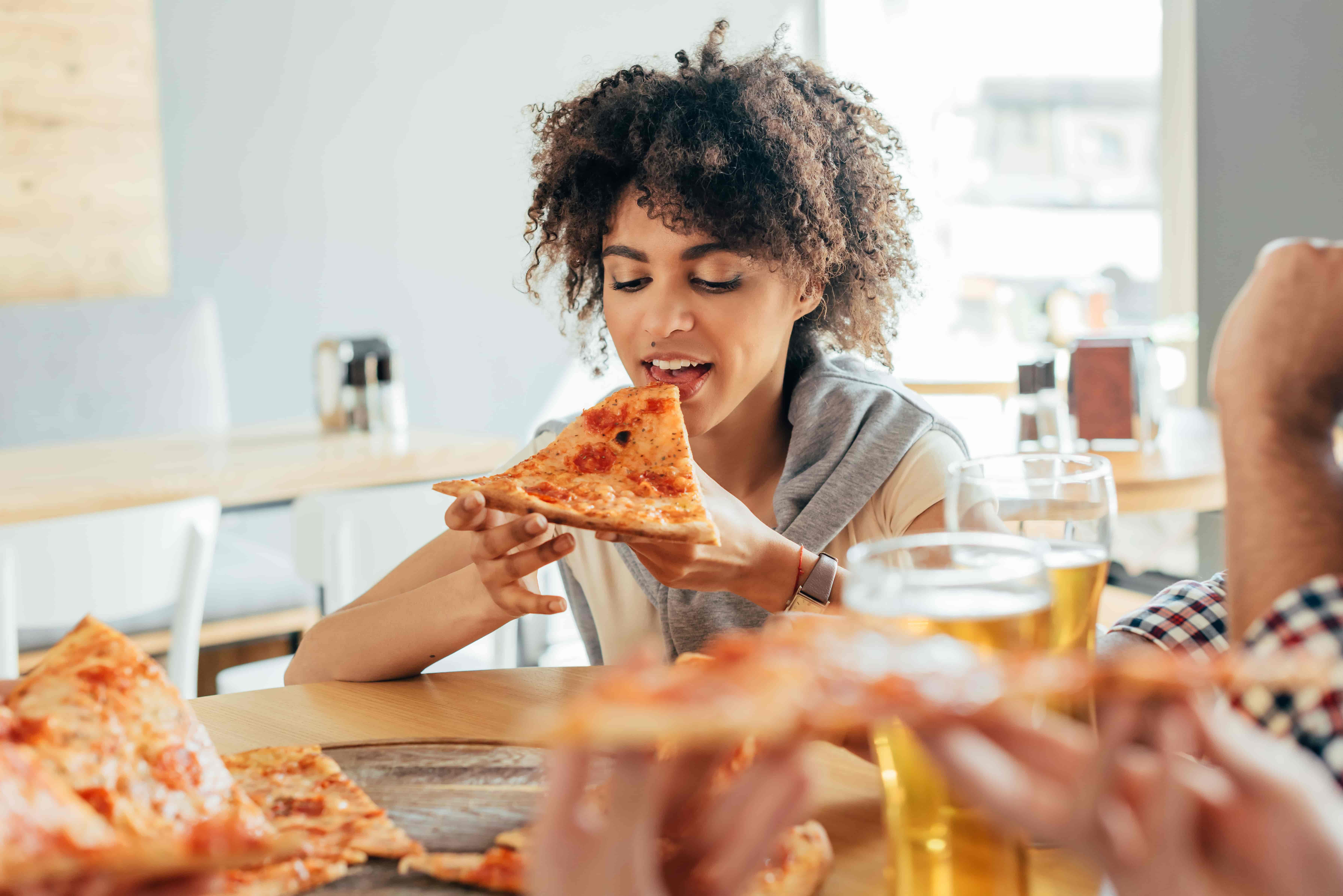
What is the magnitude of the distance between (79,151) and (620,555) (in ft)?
11.4

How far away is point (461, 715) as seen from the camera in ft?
3.86

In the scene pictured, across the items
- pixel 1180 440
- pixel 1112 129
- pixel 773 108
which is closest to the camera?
pixel 773 108

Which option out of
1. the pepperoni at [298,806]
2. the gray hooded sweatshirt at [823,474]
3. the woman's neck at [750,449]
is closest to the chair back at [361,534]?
the woman's neck at [750,449]

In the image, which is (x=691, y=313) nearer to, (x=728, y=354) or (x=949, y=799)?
(x=728, y=354)

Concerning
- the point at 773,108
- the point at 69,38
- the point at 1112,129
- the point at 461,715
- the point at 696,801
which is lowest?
the point at 461,715

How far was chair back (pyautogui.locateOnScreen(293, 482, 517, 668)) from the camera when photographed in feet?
9.23

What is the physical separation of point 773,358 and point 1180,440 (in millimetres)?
1531

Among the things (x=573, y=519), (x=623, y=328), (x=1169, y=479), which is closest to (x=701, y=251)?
(x=623, y=328)

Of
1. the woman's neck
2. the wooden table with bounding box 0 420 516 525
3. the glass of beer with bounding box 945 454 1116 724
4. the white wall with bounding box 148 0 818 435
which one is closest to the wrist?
the woman's neck

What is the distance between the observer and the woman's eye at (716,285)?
164cm

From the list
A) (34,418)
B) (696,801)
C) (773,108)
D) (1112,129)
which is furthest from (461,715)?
(1112,129)

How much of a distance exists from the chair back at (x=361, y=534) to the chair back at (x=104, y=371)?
1.24 meters

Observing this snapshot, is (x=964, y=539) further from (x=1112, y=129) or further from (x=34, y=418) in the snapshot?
(x=1112, y=129)

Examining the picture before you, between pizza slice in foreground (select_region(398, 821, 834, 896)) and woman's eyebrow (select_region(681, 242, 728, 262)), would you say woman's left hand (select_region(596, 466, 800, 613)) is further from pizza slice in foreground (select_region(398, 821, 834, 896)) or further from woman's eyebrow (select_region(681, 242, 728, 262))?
pizza slice in foreground (select_region(398, 821, 834, 896))
